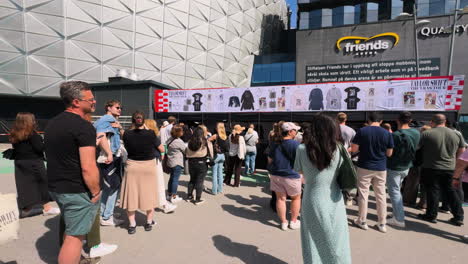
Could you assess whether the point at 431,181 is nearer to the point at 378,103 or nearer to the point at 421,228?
the point at 421,228

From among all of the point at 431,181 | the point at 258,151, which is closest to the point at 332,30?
the point at 258,151

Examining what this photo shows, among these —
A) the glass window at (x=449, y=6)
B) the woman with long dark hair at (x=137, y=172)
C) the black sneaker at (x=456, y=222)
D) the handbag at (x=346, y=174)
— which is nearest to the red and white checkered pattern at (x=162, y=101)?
the woman with long dark hair at (x=137, y=172)

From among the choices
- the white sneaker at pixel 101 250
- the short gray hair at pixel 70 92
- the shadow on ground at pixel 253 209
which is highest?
the short gray hair at pixel 70 92

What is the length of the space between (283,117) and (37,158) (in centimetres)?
727

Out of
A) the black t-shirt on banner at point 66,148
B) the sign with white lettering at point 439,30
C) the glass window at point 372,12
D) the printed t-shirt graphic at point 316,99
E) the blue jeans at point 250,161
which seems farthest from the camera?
the glass window at point 372,12

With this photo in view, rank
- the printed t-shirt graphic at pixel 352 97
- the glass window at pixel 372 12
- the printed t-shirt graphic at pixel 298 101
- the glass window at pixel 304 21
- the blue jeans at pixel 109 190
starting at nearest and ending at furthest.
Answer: the blue jeans at pixel 109 190 < the printed t-shirt graphic at pixel 352 97 < the printed t-shirt graphic at pixel 298 101 < the glass window at pixel 372 12 < the glass window at pixel 304 21

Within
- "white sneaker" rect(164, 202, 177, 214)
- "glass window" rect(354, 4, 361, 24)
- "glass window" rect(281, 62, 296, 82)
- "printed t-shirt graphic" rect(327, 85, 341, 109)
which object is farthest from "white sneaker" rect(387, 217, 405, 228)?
"glass window" rect(354, 4, 361, 24)

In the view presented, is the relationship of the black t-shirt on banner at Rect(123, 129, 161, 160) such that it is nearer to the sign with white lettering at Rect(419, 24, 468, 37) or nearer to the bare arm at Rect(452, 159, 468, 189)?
the bare arm at Rect(452, 159, 468, 189)

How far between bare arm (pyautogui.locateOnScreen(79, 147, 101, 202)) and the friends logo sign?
77.7 ft

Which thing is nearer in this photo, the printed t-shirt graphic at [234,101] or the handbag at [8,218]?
the handbag at [8,218]

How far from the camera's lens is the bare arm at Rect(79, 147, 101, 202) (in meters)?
1.93

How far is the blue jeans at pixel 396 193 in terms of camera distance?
3.69 metres

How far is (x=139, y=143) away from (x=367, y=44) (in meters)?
23.3

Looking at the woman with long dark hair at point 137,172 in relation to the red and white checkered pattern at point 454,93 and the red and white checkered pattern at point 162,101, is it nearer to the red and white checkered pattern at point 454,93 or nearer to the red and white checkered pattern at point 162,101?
the red and white checkered pattern at point 162,101
